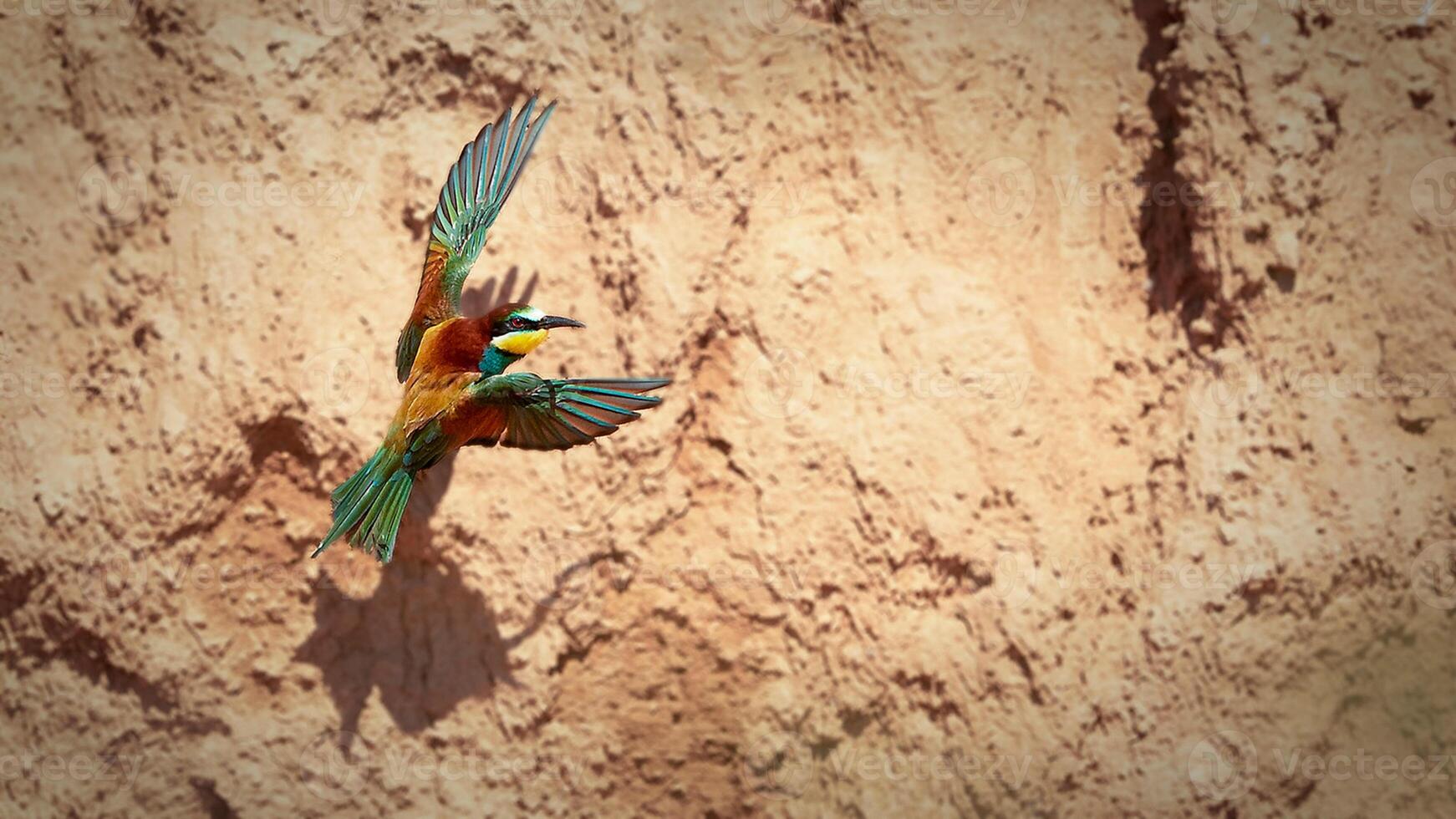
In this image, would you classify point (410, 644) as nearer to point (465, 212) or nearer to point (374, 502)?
point (374, 502)

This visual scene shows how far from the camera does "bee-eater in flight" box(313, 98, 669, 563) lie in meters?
2.26

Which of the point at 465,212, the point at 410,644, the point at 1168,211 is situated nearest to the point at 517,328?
the point at 465,212

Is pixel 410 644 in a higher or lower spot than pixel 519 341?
lower

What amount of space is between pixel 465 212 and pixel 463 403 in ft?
1.65

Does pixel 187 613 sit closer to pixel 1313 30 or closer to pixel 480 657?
pixel 480 657

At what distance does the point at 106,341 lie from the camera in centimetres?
297

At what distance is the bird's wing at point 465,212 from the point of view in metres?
2.55

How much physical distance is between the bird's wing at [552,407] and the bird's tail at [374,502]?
165 mm

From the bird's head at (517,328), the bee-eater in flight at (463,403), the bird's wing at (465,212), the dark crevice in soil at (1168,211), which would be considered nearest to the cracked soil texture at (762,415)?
the dark crevice in soil at (1168,211)

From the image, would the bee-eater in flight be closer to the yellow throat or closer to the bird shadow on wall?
the yellow throat

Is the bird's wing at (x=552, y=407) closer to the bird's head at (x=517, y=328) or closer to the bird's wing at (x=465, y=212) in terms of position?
the bird's head at (x=517, y=328)

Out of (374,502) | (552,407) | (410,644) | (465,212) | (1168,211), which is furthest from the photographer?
(1168,211)

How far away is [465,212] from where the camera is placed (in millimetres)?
2611

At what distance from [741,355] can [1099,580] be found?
109 centimetres
